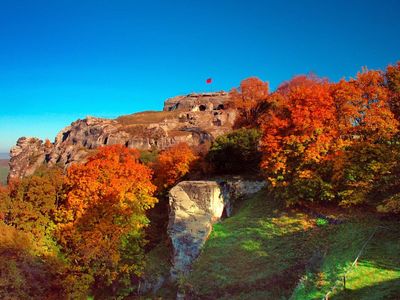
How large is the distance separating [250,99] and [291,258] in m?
27.6

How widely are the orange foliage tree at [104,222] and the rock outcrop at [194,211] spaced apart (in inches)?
163

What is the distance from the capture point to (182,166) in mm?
36125

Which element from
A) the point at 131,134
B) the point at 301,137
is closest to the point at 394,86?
the point at 301,137

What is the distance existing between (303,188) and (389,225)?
5.73m

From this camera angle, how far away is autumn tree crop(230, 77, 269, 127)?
4251cm

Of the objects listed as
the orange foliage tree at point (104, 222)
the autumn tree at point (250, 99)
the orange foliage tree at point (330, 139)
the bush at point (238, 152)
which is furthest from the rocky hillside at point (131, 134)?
the orange foliage tree at point (330, 139)

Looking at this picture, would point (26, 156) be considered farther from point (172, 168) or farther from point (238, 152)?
point (238, 152)

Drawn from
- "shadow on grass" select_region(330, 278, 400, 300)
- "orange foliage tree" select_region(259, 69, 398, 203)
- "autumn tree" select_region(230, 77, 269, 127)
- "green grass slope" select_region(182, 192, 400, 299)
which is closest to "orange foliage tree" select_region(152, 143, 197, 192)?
"autumn tree" select_region(230, 77, 269, 127)

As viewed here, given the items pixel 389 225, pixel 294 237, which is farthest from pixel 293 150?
pixel 389 225

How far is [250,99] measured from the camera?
4369cm

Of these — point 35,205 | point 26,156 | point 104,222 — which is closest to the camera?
point 104,222

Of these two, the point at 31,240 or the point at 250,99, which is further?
the point at 250,99

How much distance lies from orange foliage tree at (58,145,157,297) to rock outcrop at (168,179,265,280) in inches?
163

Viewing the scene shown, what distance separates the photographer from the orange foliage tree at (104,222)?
26.8 meters
